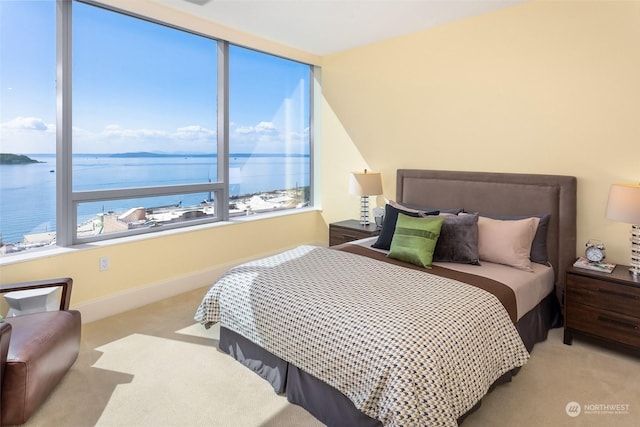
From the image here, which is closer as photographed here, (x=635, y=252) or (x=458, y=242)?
(x=635, y=252)

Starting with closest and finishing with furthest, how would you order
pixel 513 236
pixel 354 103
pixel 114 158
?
pixel 513 236 → pixel 114 158 → pixel 354 103

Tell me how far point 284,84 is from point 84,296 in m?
3.38

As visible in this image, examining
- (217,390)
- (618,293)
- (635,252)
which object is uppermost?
(635,252)

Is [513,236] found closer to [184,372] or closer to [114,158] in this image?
[184,372]

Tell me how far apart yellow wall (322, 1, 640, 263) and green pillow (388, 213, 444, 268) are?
110 cm

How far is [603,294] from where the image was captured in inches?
106

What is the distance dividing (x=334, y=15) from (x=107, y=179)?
261cm

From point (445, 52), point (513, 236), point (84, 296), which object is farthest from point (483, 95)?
point (84, 296)

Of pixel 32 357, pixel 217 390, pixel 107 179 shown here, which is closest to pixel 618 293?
pixel 217 390

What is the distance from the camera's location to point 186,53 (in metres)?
4.01

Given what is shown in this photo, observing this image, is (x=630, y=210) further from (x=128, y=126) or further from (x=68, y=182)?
(x=68, y=182)

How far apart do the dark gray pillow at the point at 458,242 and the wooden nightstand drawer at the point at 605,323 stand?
29.6 inches

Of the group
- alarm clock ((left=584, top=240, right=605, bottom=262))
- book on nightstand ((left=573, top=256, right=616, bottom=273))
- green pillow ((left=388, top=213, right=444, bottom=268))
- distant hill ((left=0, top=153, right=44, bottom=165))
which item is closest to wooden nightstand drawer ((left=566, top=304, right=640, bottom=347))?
book on nightstand ((left=573, top=256, right=616, bottom=273))

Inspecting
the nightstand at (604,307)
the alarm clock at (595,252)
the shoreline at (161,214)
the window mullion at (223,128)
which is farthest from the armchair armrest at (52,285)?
the alarm clock at (595,252)
